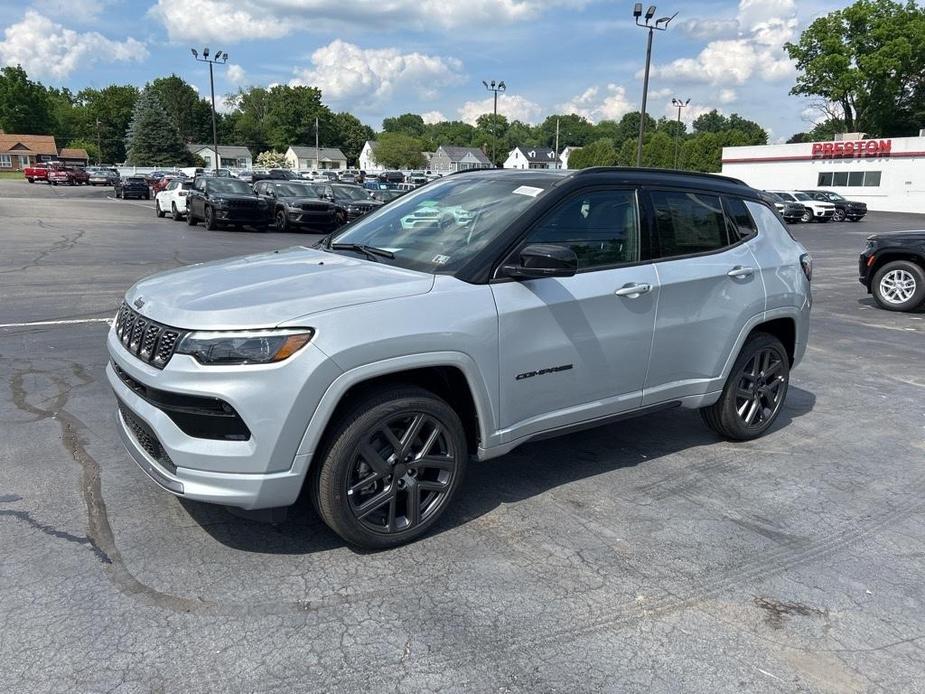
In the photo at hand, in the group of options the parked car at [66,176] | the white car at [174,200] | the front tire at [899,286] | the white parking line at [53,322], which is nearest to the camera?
the white parking line at [53,322]

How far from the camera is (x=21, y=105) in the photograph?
122 m

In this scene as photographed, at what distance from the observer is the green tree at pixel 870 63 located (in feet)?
210

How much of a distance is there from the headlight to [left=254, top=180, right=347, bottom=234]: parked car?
67.0ft

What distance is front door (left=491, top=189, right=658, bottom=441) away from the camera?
3.70 m

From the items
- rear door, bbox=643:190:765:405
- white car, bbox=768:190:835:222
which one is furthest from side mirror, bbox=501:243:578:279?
white car, bbox=768:190:835:222

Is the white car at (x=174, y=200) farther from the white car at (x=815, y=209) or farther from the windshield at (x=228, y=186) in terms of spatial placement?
the white car at (x=815, y=209)

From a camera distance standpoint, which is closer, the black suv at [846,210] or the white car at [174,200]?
the white car at [174,200]

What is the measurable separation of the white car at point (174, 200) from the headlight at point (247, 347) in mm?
24591

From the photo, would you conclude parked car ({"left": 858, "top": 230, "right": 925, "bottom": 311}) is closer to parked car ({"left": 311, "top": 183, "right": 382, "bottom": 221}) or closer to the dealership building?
parked car ({"left": 311, "top": 183, "right": 382, "bottom": 221})

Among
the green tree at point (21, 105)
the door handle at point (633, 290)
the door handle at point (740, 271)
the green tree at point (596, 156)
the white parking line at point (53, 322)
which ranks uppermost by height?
the green tree at point (21, 105)

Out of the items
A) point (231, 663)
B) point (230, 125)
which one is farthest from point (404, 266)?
point (230, 125)

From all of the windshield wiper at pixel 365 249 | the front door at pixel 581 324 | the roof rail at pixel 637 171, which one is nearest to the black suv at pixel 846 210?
the roof rail at pixel 637 171

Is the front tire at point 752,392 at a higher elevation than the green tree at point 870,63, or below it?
below

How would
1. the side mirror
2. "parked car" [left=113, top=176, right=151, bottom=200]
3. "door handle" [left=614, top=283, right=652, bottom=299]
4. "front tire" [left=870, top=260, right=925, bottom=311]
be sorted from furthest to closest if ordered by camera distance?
"parked car" [left=113, top=176, right=151, bottom=200]
"front tire" [left=870, top=260, right=925, bottom=311]
"door handle" [left=614, top=283, right=652, bottom=299]
the side mirror
